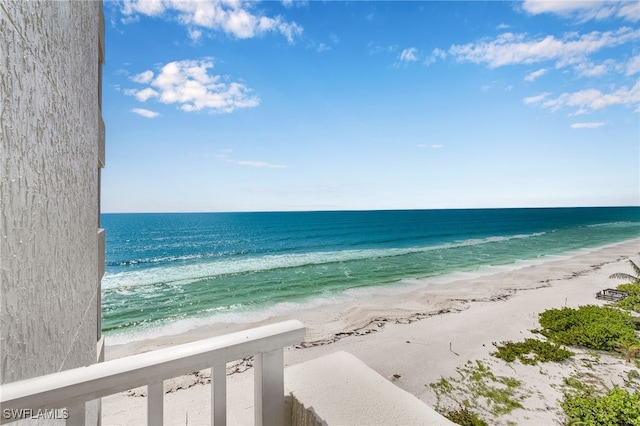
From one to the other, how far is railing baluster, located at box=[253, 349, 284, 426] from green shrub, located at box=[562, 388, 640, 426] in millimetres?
6680

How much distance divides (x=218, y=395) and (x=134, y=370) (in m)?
0.41

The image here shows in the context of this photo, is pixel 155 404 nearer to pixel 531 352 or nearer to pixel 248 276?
pixel 531 352

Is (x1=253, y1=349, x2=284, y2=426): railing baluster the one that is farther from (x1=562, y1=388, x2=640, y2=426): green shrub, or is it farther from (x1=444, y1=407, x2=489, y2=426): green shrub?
(x1=562, y1=388, x2=640, y2=426): green shrub

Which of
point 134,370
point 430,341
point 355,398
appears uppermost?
point 134,370

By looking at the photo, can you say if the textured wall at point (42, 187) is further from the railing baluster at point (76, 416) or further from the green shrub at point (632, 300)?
the green shrub at point (632, 300)

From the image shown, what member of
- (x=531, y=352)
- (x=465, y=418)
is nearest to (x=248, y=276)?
(x=531, y=352)

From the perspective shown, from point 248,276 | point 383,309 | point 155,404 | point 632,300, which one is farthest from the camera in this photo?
point 248,276

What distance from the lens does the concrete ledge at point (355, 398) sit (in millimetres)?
2279

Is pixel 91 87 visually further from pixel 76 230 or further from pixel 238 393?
pixel 238 393

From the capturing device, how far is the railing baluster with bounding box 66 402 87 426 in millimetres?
931

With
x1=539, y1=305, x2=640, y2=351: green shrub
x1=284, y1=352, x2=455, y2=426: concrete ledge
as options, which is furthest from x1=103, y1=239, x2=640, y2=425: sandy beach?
x1=284, y1=352, x2=455, y2=426: concrete ledge

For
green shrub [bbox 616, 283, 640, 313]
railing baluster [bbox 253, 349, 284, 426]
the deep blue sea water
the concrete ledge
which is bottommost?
the deep blue sea water

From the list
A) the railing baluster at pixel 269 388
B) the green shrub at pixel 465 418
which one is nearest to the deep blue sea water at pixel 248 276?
the green shrub at pixel 465 418

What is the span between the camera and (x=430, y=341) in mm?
10836
